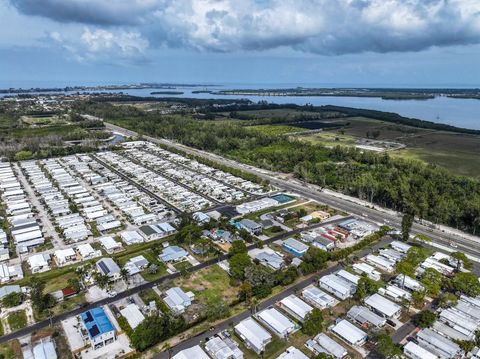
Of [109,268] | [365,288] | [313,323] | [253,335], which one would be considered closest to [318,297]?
[313,323]

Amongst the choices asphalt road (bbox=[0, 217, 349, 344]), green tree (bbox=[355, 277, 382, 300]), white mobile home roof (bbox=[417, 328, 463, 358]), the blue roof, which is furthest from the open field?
white mobile home roof (bbox=[417, 328, 463, 358])

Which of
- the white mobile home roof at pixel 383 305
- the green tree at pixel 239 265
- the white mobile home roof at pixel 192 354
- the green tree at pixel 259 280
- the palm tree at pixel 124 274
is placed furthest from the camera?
the palm tree at pixel 124 274

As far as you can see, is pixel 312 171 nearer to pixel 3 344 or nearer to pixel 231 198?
pixel 231 198

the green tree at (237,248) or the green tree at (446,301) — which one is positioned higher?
the green tree at (237,248)

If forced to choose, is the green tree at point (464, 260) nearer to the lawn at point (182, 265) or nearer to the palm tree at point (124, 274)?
the lawn at point (182, 265)

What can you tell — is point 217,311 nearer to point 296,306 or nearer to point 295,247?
point 296,306

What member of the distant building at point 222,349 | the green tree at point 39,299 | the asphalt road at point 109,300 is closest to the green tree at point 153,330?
the distant building at point 222,349

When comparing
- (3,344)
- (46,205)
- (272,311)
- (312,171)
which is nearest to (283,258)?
(272,311)
